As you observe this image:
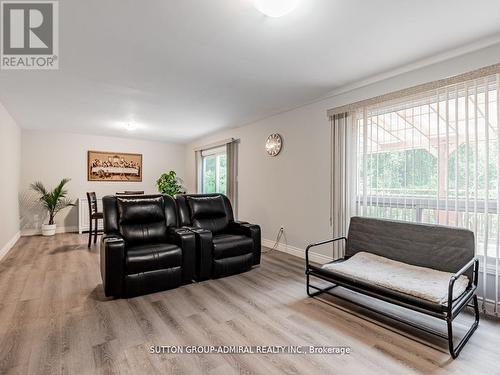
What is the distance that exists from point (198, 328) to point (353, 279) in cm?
134

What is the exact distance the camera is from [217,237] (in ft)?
11.2

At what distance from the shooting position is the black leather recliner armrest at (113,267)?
252cm

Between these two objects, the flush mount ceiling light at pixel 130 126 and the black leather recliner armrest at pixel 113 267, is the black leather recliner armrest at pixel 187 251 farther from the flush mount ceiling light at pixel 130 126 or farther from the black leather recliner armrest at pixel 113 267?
the flush mount ceiling light at pixel 130 126

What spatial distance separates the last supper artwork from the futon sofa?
5.74m

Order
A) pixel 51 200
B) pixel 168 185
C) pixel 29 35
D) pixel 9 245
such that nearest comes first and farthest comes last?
pixel 29 35, pixel 9 245, pixel 51 200, pixel 168 185

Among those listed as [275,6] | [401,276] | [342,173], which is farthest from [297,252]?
[275,6]

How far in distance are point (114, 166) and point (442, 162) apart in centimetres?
672

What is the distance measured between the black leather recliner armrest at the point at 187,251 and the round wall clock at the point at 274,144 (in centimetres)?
212

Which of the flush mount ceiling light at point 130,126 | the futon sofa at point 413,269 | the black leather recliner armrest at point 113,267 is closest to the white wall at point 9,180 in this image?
the flush mount ceiling light at point 130,126

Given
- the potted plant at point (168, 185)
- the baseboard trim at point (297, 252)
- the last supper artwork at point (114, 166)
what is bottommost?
the baseboard trim at point (297, 252)

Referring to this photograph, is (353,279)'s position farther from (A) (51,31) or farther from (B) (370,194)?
(A) (51,31)

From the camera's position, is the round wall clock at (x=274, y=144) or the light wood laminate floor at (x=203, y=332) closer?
the light wood laminate floor at (x=203, y=332)

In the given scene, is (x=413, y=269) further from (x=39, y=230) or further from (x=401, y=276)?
(x=39, y=230)

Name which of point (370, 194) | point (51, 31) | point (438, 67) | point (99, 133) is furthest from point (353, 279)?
point (99, 133)
